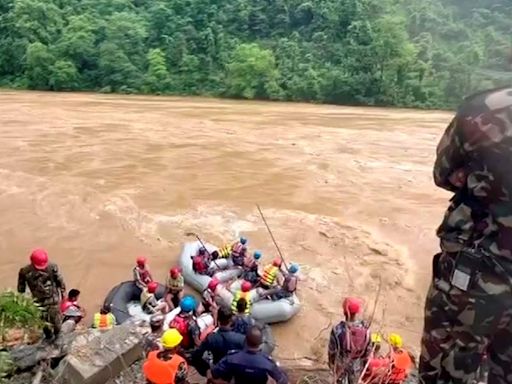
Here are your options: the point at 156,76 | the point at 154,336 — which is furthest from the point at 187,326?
the point at 156,76

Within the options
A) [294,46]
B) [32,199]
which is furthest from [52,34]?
[32,199]

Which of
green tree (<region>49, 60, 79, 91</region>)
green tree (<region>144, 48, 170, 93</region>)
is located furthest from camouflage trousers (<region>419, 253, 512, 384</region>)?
green tree (<region>49, 60, 79, 91</region>)

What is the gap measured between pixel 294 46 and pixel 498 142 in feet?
116

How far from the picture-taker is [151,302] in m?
6.83

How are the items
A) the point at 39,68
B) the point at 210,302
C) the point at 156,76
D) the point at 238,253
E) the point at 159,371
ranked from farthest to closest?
1. the point at 156,76
2. the point at 39,68
3. the point at 238,253
4. the point at 210,302
5. the point at 159,371

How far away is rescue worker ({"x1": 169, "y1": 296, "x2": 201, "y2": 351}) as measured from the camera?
5238 millimetres

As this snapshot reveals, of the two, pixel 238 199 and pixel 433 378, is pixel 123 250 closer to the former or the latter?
pixel 238 199

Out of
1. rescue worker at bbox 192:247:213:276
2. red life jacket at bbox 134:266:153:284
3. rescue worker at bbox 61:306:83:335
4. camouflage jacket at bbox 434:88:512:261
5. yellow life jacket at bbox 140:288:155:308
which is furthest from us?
rescue worker at bbox 192:247:213:276

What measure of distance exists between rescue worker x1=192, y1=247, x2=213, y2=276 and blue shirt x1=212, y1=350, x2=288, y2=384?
15.3ft

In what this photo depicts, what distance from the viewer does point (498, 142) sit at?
73.2 inches

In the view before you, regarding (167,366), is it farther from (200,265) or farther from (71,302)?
(200,265)

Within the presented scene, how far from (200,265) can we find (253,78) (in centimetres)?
2633

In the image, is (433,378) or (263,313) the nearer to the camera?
(433,378)

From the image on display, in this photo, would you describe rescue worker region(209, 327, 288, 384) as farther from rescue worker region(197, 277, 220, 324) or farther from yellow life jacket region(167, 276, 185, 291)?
yellow life jacket region(167, 276, 185, 291)
